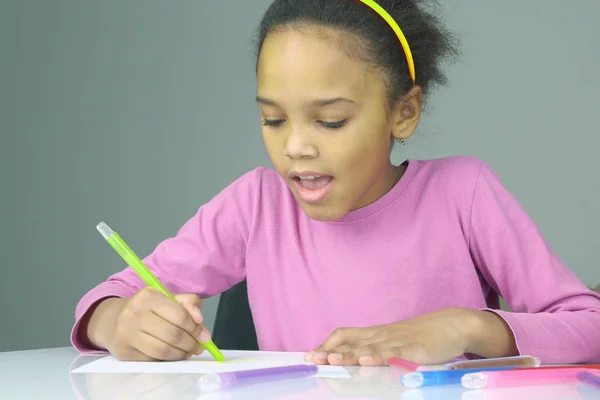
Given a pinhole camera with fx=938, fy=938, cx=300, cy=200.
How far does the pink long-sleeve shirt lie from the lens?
1.24 m

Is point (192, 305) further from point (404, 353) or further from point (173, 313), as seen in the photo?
point (404, 353)

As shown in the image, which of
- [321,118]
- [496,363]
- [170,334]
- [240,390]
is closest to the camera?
[240,390]

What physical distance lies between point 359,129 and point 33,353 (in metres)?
0.47

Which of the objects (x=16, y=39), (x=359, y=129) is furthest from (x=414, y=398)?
(x=16, y=39)

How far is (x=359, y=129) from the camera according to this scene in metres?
1.13

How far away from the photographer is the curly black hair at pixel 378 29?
1164mm

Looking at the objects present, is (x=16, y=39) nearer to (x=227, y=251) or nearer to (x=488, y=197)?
(x=227, y=251)

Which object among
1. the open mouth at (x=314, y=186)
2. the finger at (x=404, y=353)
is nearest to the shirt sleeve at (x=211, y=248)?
the open mouth at (x=314, y=186)

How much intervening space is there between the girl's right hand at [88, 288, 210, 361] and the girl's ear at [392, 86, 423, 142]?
370 mm

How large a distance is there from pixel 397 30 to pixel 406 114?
0.11 meters

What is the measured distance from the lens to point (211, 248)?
1337 millimetres

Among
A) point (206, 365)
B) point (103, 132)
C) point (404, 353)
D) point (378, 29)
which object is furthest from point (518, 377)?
point (103, 132)

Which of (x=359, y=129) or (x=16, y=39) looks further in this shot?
(x=16, y=39)

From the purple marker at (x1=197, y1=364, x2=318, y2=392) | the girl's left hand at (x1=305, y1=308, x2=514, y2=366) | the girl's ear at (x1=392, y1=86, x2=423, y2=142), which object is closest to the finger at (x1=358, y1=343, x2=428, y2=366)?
the girl's left hand at (x1=305, y1=308, x2=514, y2=366)
